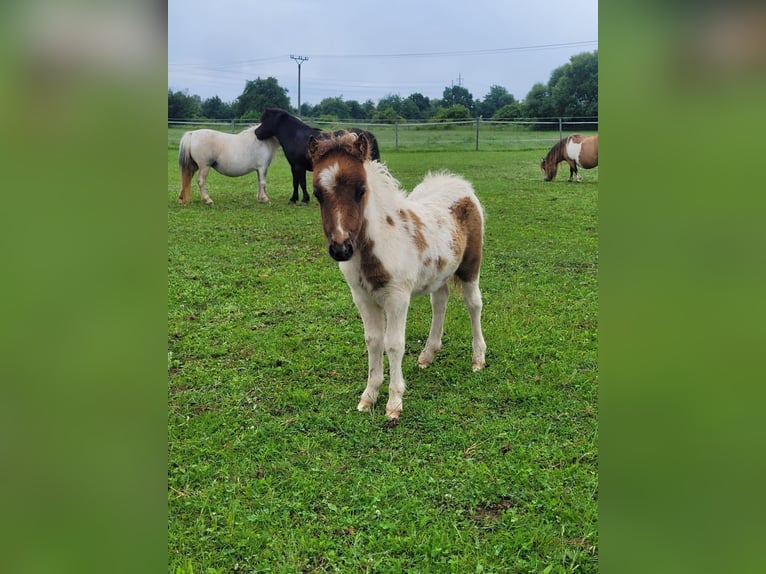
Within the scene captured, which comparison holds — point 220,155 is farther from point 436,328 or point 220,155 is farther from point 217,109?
point 217,109

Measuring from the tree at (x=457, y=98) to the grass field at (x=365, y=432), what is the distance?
22.0 meters

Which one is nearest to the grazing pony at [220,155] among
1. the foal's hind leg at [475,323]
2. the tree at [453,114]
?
the foal's hind leg at [475,323]

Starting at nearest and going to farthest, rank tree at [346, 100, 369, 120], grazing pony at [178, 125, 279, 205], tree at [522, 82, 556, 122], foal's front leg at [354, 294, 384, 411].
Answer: foal's front leg at [354, 294, 384, 411]
grazing pony at [178, 125, 279, 205]
tree at [522, 82, 556, 122]
tree at [346, 100, 369, 120]

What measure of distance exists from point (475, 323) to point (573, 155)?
41.3 feet

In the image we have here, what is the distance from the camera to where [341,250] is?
3123 millimetres

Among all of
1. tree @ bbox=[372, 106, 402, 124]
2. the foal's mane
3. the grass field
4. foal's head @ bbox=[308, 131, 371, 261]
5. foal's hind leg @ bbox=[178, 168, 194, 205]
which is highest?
tree @ bbox=[372, 106, 402, 124]

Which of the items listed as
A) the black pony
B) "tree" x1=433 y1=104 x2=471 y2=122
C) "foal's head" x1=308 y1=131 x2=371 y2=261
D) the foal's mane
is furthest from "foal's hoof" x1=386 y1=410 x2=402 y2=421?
"tree" x1=433 y1=104 x2=471 y2=122

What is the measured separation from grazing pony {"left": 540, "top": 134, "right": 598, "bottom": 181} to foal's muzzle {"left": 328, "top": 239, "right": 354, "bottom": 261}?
13.6m

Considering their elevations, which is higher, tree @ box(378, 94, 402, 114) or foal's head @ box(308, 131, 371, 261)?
tree @ box(378, 94, 402, 114)

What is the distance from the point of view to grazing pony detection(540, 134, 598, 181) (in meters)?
15.2

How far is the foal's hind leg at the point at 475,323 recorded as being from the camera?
4.60 meters

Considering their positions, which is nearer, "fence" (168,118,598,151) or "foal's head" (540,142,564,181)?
"foal's head" (540,142,564,181)

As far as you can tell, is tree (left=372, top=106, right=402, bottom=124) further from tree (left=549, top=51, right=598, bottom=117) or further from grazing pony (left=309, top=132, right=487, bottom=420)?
grazing pony (left=309, top=132, right=487, bottom=420)

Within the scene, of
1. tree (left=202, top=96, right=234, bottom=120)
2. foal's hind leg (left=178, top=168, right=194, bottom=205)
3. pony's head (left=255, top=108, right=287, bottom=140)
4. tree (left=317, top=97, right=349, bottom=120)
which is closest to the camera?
foal's hind leg (left=178, top=168, right=194, bottom=205)
